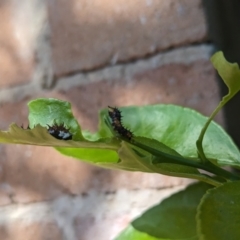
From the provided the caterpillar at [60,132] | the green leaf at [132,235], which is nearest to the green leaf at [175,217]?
the green leaf at [132,235]

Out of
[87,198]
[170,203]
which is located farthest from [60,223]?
[170,203]

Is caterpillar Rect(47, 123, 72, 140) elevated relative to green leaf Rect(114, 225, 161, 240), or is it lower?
elevated

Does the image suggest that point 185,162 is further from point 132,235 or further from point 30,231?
point 30,231

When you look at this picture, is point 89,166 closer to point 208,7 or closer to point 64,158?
point 64,158

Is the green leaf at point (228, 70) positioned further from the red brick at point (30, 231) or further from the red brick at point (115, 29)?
the red brick at point (30, 231)

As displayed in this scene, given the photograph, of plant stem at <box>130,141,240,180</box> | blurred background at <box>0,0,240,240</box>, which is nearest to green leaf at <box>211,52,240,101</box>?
plant stem at <box>130,141,240,180</box>

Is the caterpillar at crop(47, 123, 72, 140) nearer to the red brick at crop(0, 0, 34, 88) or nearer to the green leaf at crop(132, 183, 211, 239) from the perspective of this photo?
the green leaf at crop(132, 183, 211, 239)
